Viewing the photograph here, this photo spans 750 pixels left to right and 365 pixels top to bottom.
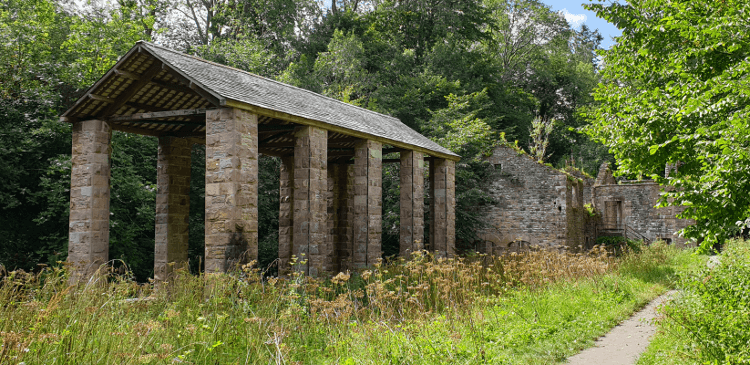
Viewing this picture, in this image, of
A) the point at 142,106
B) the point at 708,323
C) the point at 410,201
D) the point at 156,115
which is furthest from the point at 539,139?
the point at 708,323

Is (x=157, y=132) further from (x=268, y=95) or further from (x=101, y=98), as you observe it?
(x=268, y=95)

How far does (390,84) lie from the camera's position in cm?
2819

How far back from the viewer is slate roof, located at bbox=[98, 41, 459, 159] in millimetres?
9508

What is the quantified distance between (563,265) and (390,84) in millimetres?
18364

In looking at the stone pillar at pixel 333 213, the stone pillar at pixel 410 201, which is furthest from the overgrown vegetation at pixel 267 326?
the stone pillar at pixel 333 213

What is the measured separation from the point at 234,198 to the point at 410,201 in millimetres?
6777

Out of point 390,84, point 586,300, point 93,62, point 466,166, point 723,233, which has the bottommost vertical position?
point 586,300

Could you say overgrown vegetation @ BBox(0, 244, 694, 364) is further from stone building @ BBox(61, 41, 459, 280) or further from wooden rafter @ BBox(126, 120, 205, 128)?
wooden rafter @ BBox(126, 120, 205, 128)

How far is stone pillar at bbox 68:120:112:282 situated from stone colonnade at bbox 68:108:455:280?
19mm

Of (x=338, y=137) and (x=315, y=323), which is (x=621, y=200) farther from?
(x=315, y=323)

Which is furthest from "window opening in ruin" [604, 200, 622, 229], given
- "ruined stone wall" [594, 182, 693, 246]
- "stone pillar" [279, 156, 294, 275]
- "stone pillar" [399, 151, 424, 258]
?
"stone pillar" [279, 156, 294, 275]

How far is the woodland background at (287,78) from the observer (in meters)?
14.3

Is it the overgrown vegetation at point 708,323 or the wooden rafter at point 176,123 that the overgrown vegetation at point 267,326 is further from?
the wooden rafter at point 176,123

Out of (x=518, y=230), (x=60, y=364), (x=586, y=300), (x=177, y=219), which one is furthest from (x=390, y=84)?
(x=60, y=364)
